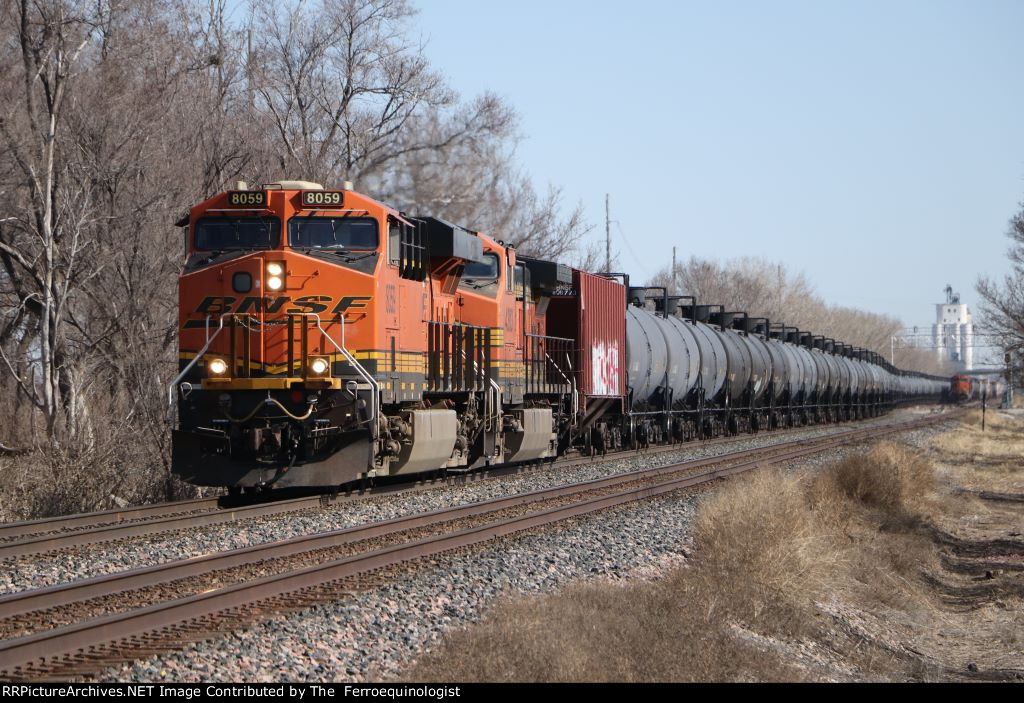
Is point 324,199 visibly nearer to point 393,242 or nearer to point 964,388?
point 393,242

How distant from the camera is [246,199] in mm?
13469

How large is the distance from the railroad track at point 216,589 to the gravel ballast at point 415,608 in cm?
24

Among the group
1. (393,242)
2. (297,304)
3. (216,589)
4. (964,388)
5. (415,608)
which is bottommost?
(415,608)

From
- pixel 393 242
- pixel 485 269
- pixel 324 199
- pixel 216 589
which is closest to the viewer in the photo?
pixel 216 589

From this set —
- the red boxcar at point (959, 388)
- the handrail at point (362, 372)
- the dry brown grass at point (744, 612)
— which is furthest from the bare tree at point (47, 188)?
the red boxcar at point (959, 388)

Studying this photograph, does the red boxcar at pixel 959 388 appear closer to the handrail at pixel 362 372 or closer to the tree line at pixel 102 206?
the tree line at pixel 102 206

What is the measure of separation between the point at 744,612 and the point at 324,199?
23.6 feet

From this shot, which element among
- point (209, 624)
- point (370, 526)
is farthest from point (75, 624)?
point (370, 526)

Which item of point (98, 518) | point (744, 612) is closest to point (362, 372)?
point (98, 518)

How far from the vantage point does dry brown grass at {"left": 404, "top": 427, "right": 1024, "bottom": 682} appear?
6.93 meters

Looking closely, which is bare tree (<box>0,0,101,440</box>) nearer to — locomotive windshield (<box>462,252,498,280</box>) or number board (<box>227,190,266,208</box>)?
number board (<box>227,190,266,208</box>)

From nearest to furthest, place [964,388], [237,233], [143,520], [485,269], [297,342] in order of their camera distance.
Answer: [143,520] → [297,342] → [237,233] → [485,269] → [964,388]

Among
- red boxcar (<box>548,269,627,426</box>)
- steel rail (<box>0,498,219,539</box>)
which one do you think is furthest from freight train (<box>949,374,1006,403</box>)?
steel rail (<box>0,498,219,539</box>)

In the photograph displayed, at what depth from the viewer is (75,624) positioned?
712 cm
